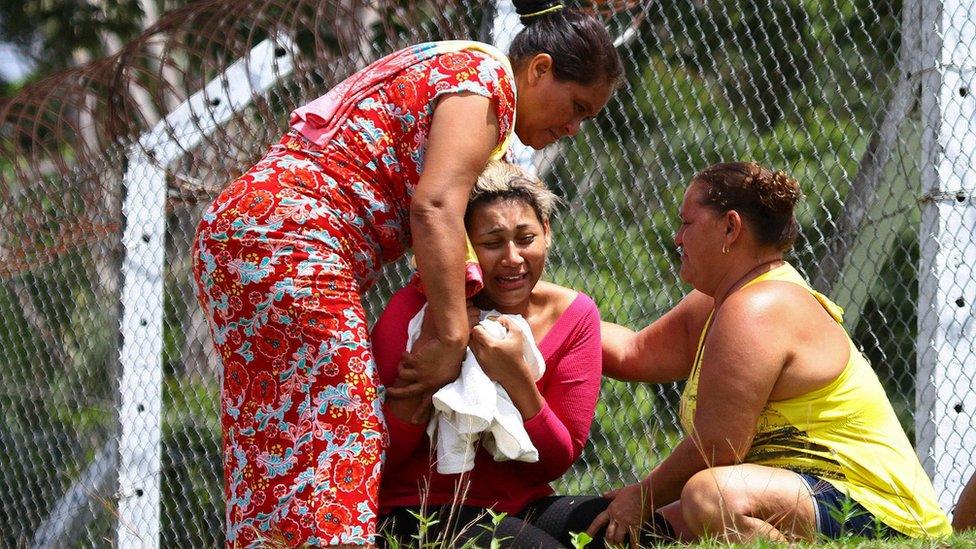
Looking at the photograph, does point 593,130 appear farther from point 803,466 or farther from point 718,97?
point 803,466

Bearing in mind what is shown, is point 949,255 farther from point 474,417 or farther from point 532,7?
point 474,417

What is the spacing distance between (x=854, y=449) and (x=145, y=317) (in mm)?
3345

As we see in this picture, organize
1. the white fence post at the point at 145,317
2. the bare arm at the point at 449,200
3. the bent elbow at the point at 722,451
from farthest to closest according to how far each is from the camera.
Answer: the white fence post at the point at 145,317
the bent elbow at the point at 722,451
the bare arm at the point at 449,200

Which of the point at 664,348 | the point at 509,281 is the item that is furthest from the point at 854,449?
the point at 509,281

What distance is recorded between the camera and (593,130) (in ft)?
23.9

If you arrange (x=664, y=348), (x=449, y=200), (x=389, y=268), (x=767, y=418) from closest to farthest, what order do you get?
(x=449, y=200), (x=767, y=418), (x=664, y=348), (x=389, y=268)

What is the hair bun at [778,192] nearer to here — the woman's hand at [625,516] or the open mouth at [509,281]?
the open mouth at [509,281]

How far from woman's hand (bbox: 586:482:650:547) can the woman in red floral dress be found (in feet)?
1.90

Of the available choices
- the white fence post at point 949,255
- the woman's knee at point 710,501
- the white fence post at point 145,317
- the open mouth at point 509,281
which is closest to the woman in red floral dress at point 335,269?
the open mouth at point 509,281

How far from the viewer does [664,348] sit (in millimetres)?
3758

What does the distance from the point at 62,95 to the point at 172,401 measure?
1.95 meters

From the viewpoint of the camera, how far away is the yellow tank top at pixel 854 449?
3195mm

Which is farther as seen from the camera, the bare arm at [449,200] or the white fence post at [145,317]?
the white fence post at [145,317]

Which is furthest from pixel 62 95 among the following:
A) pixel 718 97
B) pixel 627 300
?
pixel 718 97
